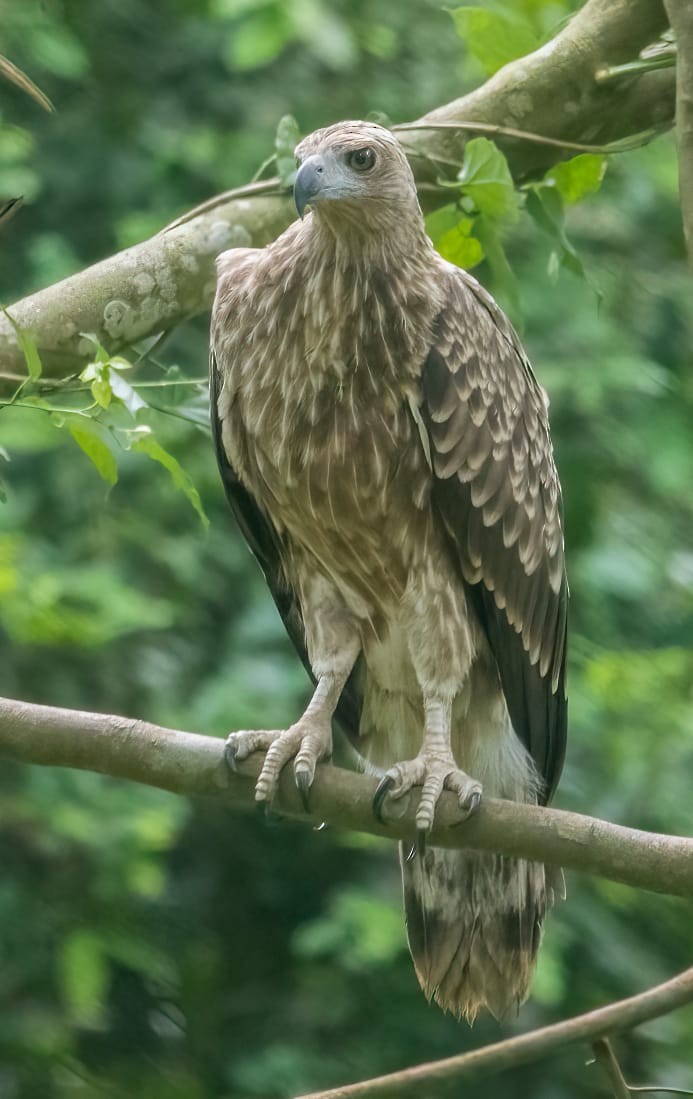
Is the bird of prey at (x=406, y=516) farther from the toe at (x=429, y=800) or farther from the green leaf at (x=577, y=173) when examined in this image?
the green leaf at (x=577, y=173)

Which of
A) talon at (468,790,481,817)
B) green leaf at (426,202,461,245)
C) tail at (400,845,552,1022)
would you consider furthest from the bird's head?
tail at (400,845,552,1022)

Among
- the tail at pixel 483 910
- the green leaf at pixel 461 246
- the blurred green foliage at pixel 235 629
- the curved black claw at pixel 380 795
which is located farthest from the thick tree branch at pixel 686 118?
the blurred green foliage at pixel 235 629

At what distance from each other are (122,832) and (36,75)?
256 centimetres

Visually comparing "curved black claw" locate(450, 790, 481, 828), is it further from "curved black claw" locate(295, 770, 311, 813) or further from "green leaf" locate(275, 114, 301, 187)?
"green leaf" locate(275, 114, 301, 187)

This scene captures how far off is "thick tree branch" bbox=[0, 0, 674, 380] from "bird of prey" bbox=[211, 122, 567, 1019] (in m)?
0.11

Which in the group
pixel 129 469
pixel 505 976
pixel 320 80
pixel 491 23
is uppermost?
pixel 320 80

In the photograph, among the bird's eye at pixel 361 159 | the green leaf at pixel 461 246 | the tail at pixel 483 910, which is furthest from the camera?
the tail at pixel 483 910

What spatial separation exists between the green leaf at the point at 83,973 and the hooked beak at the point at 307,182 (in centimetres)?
279

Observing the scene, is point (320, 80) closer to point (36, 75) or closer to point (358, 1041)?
point (36, 75)

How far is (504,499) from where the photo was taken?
3.47 meters

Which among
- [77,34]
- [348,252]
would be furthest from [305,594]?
[77,34]

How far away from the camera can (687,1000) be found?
7.55ft

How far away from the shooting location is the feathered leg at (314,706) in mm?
3084

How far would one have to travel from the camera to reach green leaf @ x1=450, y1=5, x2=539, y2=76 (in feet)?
11.7
